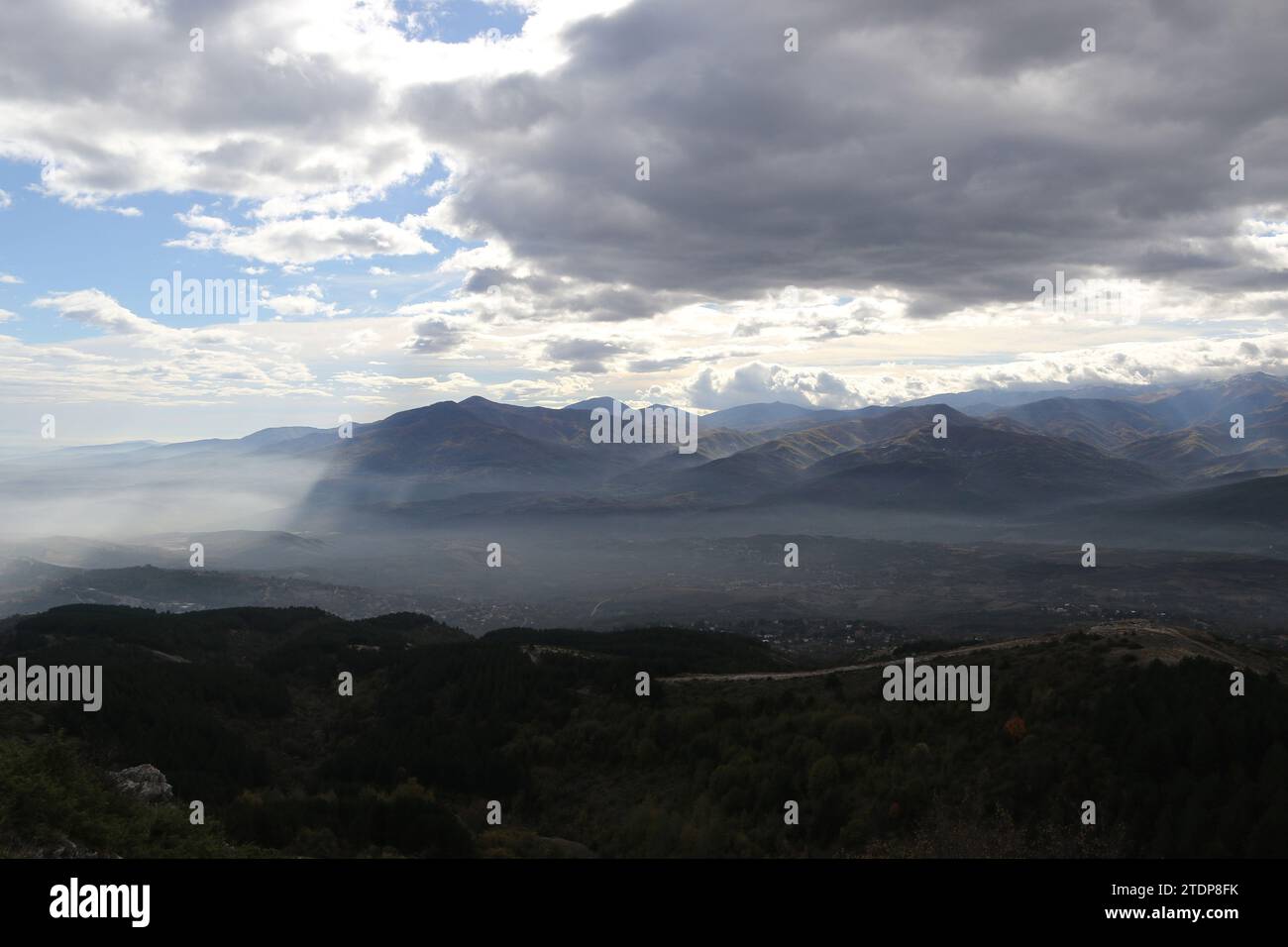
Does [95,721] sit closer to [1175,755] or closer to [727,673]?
[727,673]
